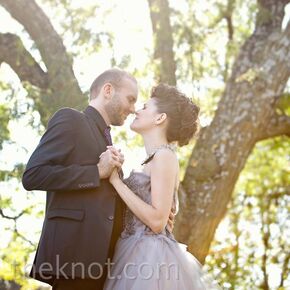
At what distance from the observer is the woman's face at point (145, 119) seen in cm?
439

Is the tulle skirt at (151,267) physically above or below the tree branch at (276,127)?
below

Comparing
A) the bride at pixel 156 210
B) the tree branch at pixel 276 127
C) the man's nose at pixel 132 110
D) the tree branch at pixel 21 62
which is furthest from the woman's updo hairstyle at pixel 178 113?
the tree branch at pixel 276 127

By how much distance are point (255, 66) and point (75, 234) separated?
16.5 ft

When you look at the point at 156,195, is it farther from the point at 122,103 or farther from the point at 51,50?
the point at 51,50

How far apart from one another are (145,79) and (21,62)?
1562 mm

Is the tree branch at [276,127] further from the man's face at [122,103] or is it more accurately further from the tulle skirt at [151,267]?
the tulle skirt at [151,267]

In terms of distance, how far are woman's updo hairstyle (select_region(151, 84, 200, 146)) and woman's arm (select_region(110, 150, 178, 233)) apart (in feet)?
0.92

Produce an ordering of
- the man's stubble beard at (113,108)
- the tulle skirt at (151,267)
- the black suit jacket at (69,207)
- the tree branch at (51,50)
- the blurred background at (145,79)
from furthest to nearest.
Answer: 1. the blurred background at (145,79)
2. the tree branch at (51,50)
3. the man's stubble beard at (113,108)
4. the tulle skirt at (151,267)
5. the black suit jacket at (69,207)

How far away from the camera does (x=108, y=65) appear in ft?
26.9

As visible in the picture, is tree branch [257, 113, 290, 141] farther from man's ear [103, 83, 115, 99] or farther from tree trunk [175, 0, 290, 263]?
man's ear [103, 83, 115, 99]

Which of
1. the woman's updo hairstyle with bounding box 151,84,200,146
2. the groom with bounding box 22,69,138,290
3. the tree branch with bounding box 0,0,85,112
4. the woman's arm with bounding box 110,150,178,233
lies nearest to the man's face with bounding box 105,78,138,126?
the woman's updo hairstyle with bounding box 151,84,200,146

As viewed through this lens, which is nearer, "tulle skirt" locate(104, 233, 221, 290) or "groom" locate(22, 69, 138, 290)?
"groom" locate(22, 69, 138, 290)

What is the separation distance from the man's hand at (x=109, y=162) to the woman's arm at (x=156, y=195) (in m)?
0.08

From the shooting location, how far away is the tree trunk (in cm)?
780
